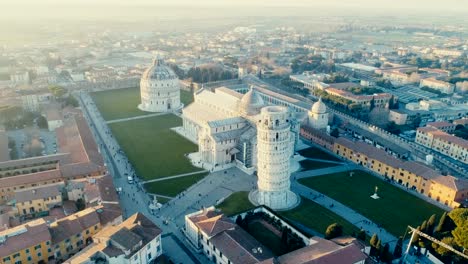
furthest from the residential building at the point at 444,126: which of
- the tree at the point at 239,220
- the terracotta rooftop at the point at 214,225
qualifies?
the terracotta rooftop at the point at 214,225

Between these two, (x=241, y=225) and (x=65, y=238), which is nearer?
(x=65, y=238)

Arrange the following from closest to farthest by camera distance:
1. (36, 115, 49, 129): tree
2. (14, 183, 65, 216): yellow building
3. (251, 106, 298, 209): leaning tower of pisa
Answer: (14, 183, 65, 216): yellow building < (251, 106, 298, 209): leaning tower of pisa < (36, 115, 49, 129): tree

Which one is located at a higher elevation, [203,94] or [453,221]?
[203,94]

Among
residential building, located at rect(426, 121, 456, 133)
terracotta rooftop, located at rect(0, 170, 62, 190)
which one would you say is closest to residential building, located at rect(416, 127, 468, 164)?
residential building, located at rect(426, 121, 456, 133)

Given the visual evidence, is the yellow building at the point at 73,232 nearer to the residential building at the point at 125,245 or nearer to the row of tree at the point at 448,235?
the residential building at the point at 125,245

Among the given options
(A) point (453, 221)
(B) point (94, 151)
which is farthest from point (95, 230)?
(A) point (453, 221)

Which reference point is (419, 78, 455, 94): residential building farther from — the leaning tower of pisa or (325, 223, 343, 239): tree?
(325, 223, 343, 239): tree

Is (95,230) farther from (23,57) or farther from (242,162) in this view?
(23,57)
